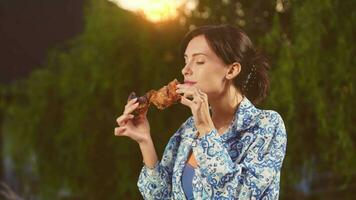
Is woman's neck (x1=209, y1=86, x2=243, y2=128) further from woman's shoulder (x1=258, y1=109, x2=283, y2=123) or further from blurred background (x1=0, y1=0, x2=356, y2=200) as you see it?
blurred background (x1=0, y1=0, x2=356, y2=200)

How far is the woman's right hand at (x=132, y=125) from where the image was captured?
2375mm

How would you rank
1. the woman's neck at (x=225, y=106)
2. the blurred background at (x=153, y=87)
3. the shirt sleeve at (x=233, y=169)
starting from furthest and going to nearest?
1. the blurred background at (x=153, y=87)
2. the woman's neck at (x=225, y=106)
3. the shirt sleeve at (x=233, y=169)

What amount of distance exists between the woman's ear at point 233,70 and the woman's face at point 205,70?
0.01 m

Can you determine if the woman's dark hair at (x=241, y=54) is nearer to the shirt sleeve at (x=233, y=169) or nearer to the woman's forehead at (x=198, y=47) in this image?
the woman's forehead at (x=198, y=47)

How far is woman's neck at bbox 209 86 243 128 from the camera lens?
240 cm

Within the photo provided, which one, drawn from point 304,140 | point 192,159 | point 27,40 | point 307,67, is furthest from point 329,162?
point 27,40

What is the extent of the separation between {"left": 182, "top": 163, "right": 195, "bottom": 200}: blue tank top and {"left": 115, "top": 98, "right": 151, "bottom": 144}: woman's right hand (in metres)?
0.19

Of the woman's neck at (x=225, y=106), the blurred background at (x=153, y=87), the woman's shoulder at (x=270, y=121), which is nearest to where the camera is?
the woman's shoulder at (x=270, y=121)

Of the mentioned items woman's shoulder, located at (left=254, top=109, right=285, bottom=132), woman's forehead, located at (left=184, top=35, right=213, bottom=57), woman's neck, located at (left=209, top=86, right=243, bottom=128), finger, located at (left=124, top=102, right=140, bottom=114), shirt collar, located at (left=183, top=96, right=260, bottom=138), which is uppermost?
woman's forehead, located at (left=184, top=35, right=213, bottom=57)

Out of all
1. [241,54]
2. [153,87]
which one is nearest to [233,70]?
[241,54]

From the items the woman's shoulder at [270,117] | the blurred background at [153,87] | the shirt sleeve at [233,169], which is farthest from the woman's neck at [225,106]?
the blurred background at [153,87]

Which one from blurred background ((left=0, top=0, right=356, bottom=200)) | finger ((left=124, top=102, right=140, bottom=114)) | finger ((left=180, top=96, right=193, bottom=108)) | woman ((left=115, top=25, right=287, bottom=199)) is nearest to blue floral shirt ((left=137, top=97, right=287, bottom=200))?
woman ((left=115, top=25, right=287, bottom=199))

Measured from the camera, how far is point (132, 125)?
2426mm

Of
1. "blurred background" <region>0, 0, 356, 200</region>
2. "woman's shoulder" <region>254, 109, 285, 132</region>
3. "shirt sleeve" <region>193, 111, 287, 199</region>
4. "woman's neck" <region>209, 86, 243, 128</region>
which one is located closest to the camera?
"shirt sleeve" <region>193, 111, 287, 199</region>
